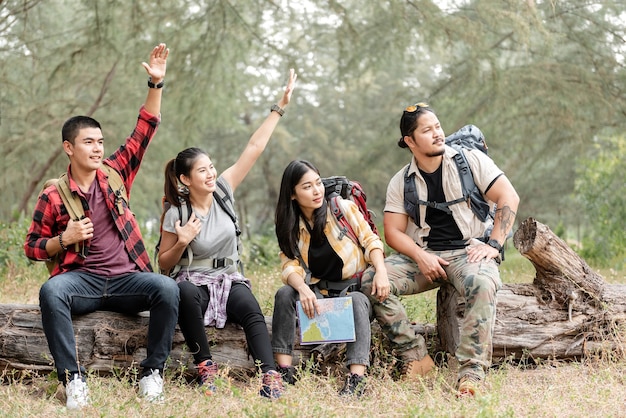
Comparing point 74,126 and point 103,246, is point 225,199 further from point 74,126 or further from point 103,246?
point 74,126

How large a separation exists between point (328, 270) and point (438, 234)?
2.55 feet

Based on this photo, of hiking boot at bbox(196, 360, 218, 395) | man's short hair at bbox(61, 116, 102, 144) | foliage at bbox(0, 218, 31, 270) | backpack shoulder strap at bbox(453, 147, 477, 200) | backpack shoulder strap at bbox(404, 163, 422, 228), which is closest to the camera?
hiking boot at bbox(196, 360, 218, 395)

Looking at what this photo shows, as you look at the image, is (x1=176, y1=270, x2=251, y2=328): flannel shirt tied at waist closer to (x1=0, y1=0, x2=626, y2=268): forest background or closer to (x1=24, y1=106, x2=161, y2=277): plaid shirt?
(x1=24, y1=106, x2=161, y2=277): plaid shirt

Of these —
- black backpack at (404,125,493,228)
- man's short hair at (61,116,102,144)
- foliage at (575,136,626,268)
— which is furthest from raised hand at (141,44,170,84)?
foliage at (575,136,626,268)

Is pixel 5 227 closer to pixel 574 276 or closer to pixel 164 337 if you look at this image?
pixel 164 337

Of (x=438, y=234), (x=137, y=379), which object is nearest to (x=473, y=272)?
(x=438, y=234)

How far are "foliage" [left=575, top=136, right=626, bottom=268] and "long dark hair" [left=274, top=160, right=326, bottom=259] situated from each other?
6.95 metres

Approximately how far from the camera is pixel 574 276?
17.4ft

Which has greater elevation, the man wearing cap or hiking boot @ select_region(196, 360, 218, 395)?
the man wearing cap

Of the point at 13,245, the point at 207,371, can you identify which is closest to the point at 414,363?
the point at 207,371

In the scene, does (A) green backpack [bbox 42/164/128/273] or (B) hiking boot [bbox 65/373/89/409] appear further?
(A) green backpack [bbox 42/164/128/273]

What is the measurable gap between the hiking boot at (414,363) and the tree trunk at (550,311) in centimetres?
20

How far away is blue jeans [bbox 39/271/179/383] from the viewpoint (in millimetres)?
4496

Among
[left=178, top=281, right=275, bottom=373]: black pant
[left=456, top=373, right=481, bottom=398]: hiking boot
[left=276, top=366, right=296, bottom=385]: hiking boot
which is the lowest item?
[left=276, top=366, right=296, bottom=385]: hiking boot
